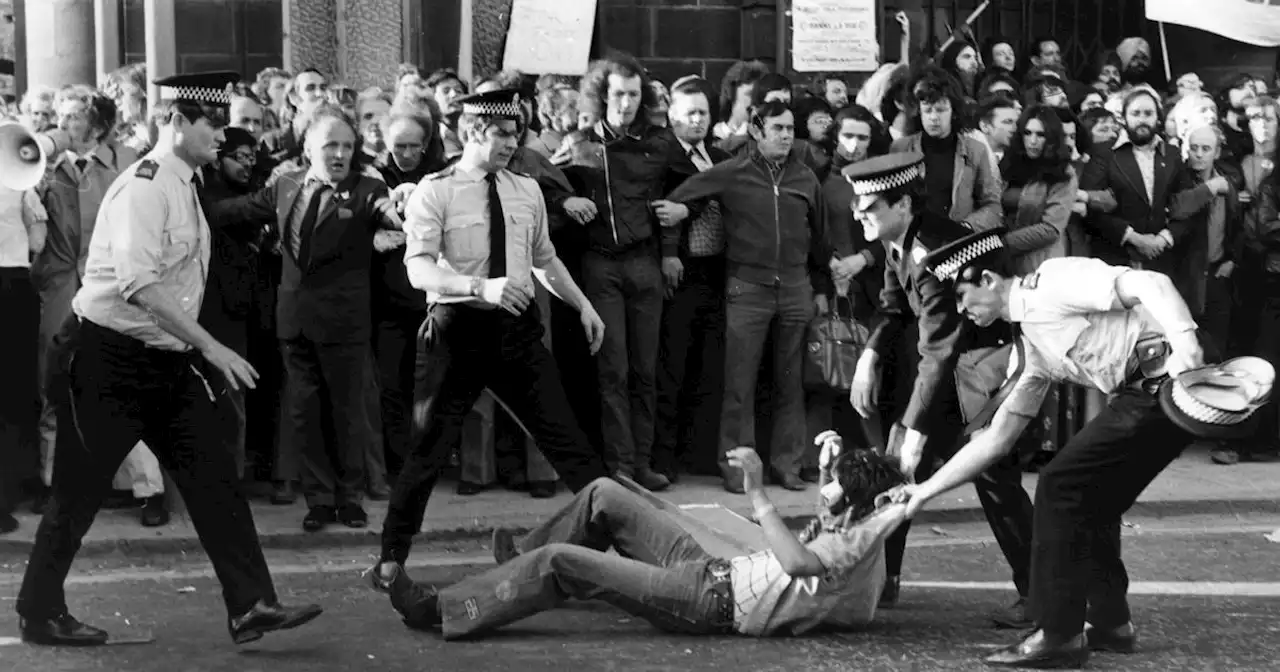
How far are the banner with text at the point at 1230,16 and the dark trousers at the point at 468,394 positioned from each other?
7.88 meters

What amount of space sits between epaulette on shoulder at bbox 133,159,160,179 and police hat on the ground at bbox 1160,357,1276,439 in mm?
3422

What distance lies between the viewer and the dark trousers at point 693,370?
1029 centimetres

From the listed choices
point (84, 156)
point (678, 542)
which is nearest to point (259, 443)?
point (84, 156)

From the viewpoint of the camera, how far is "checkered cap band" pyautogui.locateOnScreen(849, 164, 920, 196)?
6969mm

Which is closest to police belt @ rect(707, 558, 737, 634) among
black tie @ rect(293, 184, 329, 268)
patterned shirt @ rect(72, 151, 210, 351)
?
patterned shirt @ rect(72, 151, 210, 351)

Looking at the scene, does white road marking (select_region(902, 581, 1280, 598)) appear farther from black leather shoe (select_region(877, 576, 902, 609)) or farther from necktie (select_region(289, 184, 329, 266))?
necktie (select_region(289, 184, 329, 266))

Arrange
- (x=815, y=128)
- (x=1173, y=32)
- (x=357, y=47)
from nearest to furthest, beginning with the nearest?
(x=815, y=128) → (x=357, y=47) → (x=1173, y=32)

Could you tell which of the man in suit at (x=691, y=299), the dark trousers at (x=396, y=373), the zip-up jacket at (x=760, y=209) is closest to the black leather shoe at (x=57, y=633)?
the dark trousers at (x=396, y=373)

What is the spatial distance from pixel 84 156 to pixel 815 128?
4.05 m

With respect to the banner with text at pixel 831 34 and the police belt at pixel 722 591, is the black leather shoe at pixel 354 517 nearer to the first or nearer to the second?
the police belt at pixel 722 591

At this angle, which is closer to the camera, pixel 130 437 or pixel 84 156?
pixel 130 437

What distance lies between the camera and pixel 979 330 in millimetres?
7254

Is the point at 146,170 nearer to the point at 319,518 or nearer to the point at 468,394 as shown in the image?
the point at 468,394

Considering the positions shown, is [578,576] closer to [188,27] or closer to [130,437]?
[130,437]
